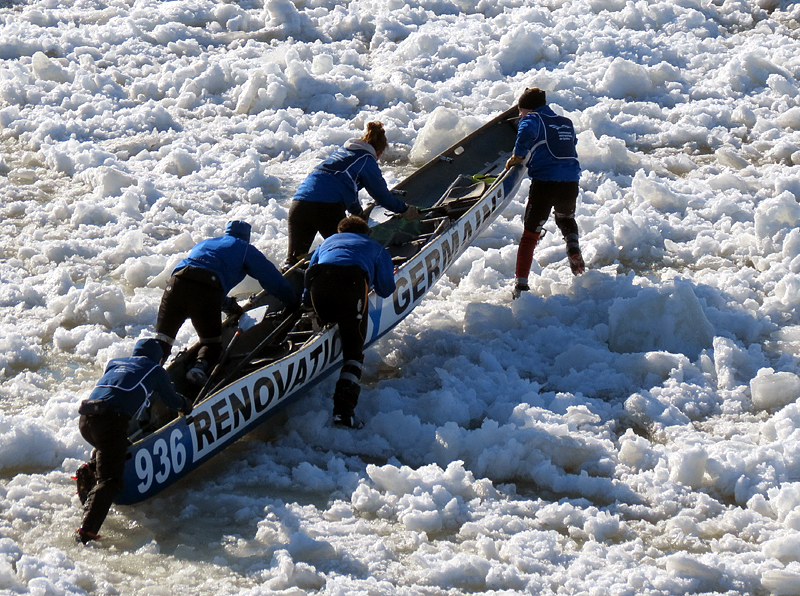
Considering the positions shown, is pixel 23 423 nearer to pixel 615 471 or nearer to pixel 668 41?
pixel 615 471

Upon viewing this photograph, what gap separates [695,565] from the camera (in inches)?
203

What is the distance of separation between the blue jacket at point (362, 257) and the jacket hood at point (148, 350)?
5.15 ft

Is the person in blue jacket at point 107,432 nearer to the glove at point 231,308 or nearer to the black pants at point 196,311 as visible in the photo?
the black pants at point 196,311

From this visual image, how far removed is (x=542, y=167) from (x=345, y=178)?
6.25ft

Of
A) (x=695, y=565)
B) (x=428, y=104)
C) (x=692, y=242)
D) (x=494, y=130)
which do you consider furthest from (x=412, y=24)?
(x=695, y=565)

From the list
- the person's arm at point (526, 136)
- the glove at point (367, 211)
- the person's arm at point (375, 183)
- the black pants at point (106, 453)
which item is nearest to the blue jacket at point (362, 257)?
the person's arm at point (375, 183)

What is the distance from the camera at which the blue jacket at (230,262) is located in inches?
264

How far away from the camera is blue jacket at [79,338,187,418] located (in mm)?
5520

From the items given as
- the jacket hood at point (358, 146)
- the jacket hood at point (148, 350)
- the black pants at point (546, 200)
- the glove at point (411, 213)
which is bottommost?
the jacket hood at point (148, 350)

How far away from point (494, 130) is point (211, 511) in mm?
6665

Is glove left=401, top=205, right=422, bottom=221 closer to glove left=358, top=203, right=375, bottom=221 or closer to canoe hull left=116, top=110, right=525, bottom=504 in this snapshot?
canoe hull left=116, top=110, right=525, bottom=504

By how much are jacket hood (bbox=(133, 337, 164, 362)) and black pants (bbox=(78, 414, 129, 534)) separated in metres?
0.53

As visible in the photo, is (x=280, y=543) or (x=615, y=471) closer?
(x=280, y=543)

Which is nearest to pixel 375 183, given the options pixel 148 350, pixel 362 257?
pixel 362 257
